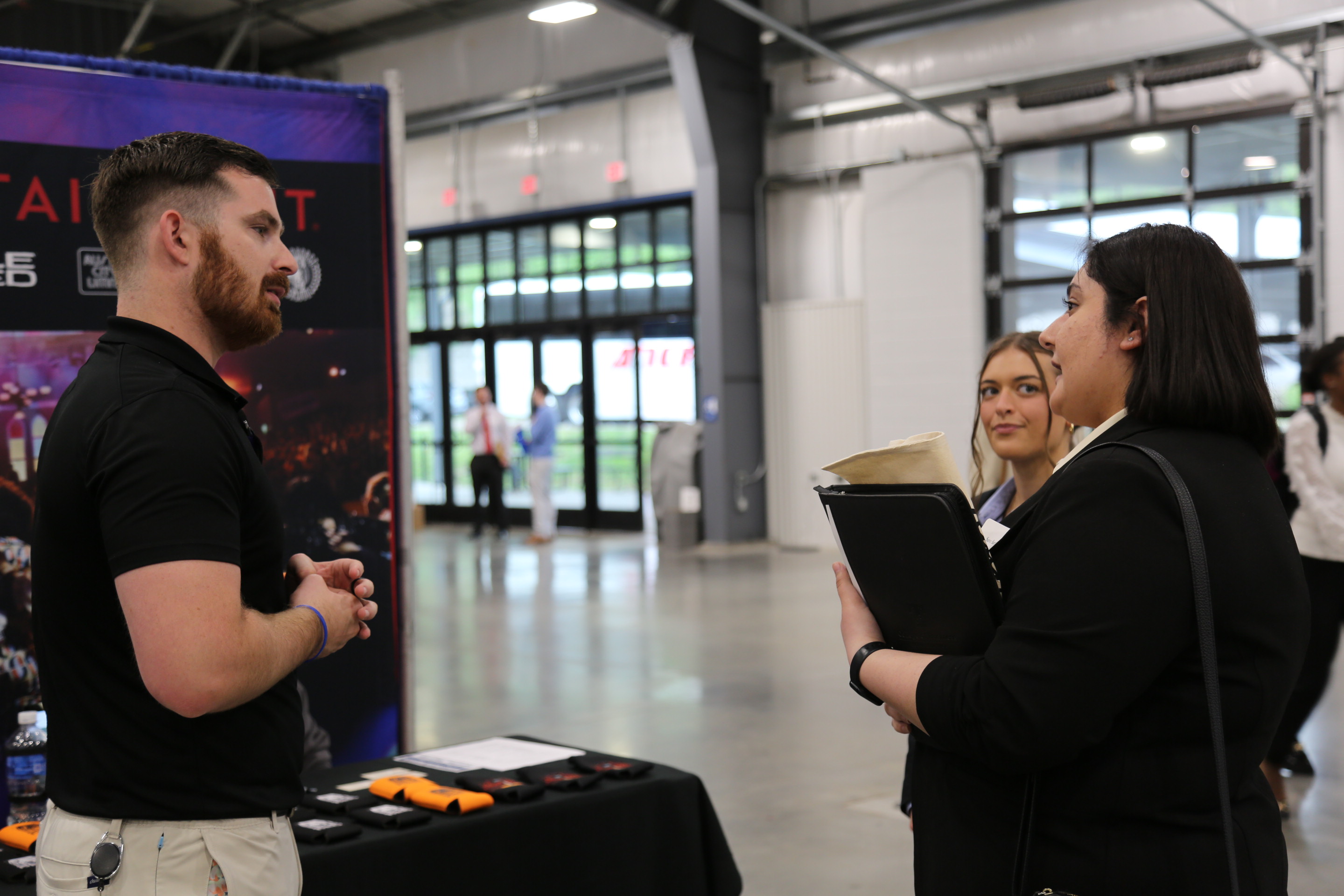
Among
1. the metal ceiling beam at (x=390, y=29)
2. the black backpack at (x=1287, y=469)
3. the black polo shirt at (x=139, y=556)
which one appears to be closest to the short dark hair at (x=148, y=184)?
the black polo shirt at (x=139, y=556)

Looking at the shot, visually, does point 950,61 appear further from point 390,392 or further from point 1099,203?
point 390,392

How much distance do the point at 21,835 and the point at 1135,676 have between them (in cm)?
188

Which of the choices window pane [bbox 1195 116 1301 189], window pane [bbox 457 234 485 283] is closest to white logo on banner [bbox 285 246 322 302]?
window pane [bbox 1195 116 1301 189]

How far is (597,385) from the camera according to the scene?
14.1 metres

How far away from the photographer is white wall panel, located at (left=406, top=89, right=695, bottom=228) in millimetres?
12969

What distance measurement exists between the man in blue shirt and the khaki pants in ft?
37.9

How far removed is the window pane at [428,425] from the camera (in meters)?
15.8

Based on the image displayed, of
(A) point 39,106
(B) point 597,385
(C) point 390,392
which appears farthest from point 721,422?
(A) point 39,106

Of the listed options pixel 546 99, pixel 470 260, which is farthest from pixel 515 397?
pixel 546 99

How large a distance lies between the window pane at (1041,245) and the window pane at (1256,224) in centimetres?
107

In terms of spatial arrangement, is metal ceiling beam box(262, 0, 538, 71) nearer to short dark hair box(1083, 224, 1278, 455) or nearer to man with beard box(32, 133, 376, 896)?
man with beard box(32, 133, 376, 896)

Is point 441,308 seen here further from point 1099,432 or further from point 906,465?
point 1099,432

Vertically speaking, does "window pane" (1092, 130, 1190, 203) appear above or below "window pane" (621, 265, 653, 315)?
above

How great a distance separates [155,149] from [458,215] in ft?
45.4
